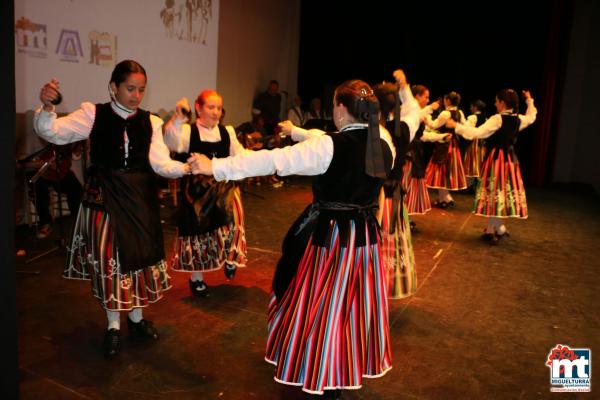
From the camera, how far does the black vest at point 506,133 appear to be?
518cm

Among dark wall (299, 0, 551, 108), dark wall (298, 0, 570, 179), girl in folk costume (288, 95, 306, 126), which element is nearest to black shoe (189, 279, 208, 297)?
girl in folk costume (288, 95, 306, 126)

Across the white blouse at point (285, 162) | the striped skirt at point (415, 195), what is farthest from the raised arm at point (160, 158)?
the striped skirt at point (415, 195)

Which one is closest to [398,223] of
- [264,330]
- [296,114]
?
[264,330]

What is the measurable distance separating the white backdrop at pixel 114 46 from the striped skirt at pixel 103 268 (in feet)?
8.40

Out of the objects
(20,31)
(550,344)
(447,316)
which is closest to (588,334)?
(550,344)

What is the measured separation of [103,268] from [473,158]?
6506 mm

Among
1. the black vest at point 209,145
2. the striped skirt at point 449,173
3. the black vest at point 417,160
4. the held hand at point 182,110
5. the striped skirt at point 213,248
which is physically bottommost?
the striped skirt at point 213,248

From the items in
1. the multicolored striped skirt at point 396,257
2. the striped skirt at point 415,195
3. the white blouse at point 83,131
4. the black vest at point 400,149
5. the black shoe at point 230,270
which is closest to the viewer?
the white blouse at point 83,131

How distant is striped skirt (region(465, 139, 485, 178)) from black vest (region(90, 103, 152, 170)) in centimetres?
623

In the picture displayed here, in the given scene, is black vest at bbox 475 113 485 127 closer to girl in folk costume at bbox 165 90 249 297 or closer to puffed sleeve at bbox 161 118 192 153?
girl in folk costume at bbox 165 90 249 297

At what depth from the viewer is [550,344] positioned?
330 cm

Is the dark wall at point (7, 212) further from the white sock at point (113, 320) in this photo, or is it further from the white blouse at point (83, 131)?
the white sock at point (113, 320)

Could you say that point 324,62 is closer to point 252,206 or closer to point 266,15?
point 266,15

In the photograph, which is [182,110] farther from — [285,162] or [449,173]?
[449,173]
